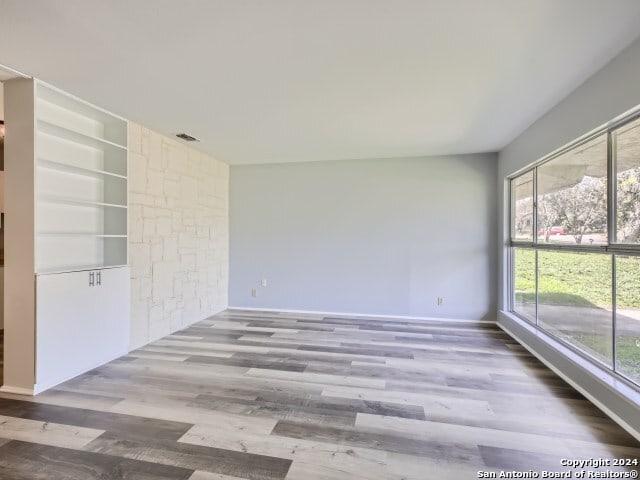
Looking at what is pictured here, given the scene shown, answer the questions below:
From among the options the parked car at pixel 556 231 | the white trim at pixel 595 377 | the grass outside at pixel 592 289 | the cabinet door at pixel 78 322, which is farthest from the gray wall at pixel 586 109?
the cabinet door at pixel 78 322

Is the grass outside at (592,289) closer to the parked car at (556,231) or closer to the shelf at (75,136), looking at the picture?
the parked car at (556,231)

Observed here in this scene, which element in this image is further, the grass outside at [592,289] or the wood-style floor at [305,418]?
the grass outside at [592,289]

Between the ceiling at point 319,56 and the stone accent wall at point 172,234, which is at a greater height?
the ceiling at point 319,56

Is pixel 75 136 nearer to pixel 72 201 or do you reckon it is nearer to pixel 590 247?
pixel 72 201

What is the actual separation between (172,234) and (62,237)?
1.21m

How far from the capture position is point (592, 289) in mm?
2551

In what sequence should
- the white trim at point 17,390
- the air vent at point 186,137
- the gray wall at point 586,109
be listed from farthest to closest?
the air vent at point 186,137 → the white trim at point 17,390 → the gray wall at point 586,109

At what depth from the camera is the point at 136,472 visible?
1.66m

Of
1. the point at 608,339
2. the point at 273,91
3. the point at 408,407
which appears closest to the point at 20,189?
the point at 273,91

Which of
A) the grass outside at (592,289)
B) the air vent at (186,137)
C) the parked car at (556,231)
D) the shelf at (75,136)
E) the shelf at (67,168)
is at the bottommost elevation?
the grass outside at (592,289)

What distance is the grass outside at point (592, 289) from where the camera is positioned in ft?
7.02

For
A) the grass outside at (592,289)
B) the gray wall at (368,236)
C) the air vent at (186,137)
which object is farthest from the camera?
the gray wall at (368,236)

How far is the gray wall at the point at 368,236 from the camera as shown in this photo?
462 cm

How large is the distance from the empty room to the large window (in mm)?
21
